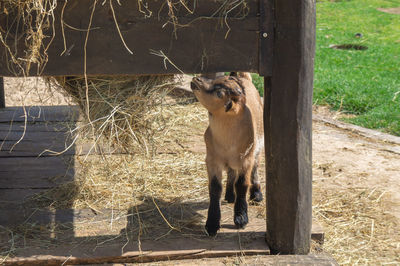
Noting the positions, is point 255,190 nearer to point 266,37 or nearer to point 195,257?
point 195,257

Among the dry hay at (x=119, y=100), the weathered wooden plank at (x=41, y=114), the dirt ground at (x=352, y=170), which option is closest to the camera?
the dry hay at (x=119, y=100)

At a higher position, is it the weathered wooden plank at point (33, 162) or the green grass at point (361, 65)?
the green grass at point (361, 65)

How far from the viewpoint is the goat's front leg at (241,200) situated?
152 inches

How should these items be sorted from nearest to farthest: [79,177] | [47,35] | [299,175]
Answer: [47,35] < [299,175] < [79,177]

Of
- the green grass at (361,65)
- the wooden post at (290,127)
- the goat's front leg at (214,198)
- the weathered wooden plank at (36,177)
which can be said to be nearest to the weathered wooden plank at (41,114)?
the weathered wooden plank at (36,177)

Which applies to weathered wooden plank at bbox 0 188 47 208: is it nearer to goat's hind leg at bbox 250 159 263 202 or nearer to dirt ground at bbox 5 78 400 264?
dirt ground at bbox 5 78 400 264

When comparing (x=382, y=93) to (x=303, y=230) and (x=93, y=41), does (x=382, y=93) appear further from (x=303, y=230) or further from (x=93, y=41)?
(x=93, y=41)

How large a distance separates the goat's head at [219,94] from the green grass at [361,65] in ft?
12.5

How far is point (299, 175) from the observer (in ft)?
11.0

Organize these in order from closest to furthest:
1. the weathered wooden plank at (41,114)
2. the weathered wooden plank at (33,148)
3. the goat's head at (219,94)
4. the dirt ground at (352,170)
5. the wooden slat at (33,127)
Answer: the goat's head at (219,94) < the dirt ground at (352,170) < the weathered wooden plank at (33,148) < the wooden slat at (33,127) < the weathered wooden plank at (41,114)

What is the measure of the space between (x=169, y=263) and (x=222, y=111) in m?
1.11

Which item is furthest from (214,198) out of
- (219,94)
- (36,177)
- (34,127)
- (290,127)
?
(34,127)

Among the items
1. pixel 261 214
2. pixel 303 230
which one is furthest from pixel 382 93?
pixel 303 230

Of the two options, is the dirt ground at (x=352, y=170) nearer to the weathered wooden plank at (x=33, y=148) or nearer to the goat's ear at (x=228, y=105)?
the weathered wooden plank at (x=33, y=148)
